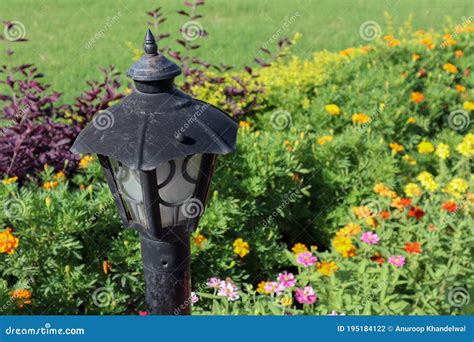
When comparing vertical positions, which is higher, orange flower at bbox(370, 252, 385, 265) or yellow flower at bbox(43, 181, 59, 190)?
yellow flower at bbox(43, 181, 59, 190)

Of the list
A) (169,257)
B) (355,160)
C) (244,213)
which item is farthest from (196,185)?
(355,160)

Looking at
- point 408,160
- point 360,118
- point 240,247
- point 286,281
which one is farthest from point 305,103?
point 286,281

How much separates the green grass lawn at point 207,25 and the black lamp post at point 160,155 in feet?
18.9

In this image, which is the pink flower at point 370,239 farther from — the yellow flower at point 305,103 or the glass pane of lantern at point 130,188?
the yellow flower at point 305,103

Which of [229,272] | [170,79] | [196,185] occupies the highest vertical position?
[170,79]

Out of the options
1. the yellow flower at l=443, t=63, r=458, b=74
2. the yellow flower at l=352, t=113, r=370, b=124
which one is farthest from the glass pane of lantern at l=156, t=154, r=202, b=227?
the yellow flower at l=443, t=63, r=458, b=74

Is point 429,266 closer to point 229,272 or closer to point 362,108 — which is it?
point 229,272

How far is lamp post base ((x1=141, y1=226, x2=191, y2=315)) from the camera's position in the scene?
209 centimetres

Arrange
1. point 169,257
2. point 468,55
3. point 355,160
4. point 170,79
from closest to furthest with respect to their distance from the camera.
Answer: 1. point 170,79
2. point 169,257
3. point 355,160
4. point 468,55

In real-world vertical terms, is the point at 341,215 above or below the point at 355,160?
below

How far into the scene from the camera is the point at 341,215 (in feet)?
14.1

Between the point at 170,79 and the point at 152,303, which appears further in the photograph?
the point at 152,303

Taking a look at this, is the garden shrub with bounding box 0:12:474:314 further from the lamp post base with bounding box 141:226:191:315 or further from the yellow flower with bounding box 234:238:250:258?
the lamp post base with bounding box 141:226:191:315

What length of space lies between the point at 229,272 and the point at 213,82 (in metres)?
2.06
